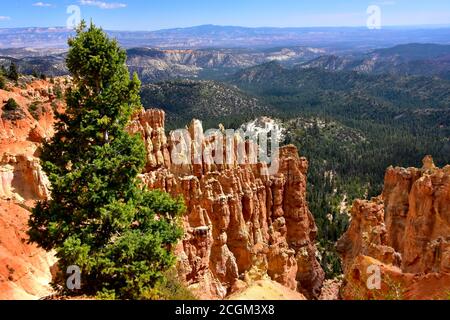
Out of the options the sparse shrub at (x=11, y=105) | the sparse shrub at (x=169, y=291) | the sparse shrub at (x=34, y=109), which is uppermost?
Result: the sparse shrub at (x=11, y=105)

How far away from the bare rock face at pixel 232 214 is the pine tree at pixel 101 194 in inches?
492

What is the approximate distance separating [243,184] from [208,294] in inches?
476

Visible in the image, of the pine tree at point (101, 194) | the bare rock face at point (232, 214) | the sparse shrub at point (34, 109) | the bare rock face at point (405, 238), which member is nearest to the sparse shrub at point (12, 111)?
the sparse shrub at point (34, 109)

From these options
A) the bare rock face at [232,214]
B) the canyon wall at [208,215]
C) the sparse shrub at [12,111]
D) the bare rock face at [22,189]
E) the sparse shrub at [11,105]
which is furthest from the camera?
the sparse shrub at [11,105]

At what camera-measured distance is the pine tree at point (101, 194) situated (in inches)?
546

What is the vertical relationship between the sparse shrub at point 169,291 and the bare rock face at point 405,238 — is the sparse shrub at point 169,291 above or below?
above

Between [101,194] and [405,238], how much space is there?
2961 cm

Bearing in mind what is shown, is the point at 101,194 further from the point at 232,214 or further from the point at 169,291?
the point at 232,214

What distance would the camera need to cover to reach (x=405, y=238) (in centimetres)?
3616

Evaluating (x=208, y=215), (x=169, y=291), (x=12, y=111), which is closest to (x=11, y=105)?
(x=12, y=111)

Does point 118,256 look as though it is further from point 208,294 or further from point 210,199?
point 210,199

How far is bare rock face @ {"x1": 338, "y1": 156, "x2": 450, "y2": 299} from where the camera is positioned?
17.1 meters

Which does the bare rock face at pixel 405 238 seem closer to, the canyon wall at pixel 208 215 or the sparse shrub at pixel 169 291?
the canyon wall at pixel 208 215

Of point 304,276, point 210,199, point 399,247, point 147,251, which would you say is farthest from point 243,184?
point 147,251
